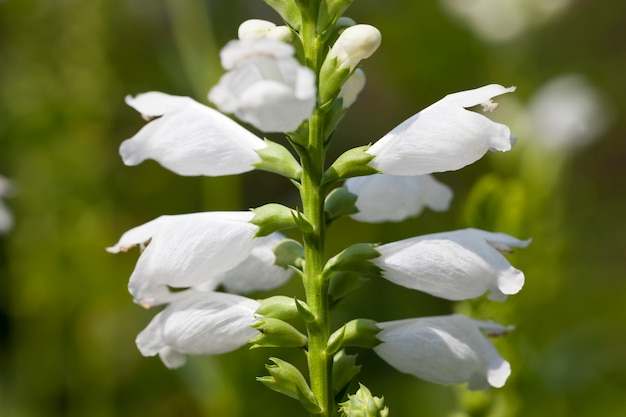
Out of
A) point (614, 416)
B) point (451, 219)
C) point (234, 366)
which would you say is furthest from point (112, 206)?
point (614, 416)

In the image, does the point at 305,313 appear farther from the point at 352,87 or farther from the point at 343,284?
the point at 352,87

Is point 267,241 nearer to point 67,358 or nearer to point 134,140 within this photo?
point 134,140

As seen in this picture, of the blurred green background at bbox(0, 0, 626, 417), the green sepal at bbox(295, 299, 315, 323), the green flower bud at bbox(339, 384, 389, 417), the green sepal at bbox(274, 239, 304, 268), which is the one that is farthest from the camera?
the blurred green background at bbox(0, 0, 626, 417)

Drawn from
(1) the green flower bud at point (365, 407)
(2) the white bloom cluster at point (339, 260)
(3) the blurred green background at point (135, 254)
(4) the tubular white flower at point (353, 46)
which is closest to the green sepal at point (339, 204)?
(2) the white bloom cluster at point (339, 260)

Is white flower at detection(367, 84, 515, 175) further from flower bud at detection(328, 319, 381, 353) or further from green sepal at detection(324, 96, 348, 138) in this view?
flower bud at detection(328, 319, 381, 353)

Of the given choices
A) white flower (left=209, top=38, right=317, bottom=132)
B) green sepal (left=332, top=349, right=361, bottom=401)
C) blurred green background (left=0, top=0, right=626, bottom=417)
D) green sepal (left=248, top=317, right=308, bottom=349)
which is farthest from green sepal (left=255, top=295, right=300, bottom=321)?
blurred green background (left=0, top=0, right=626, bottom=417)
